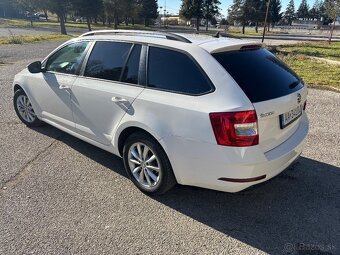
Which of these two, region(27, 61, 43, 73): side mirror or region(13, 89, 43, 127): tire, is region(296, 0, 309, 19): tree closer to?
region(13, 89, 43, 127): tire

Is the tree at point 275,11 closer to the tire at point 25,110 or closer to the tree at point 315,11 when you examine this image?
the tree at point 315,11

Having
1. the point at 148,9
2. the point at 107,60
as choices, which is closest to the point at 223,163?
the point at 107,60

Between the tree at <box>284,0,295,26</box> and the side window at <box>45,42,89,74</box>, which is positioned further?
the tree at <box>284,0,295,26</box>

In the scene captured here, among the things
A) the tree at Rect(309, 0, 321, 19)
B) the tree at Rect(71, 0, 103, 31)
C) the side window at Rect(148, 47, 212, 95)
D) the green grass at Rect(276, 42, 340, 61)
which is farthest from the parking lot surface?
the tree at Rect(309, 0, 321, 19)

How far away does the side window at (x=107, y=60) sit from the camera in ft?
12.0

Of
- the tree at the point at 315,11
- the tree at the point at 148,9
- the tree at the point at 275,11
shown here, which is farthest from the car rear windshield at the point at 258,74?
the tree at the point at 315,11

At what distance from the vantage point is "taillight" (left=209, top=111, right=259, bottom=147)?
2717 millimetres

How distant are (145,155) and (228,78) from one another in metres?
1.23

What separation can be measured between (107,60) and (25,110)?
94.1 inches

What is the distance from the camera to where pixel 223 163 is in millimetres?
2801

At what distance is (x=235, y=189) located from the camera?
292cm

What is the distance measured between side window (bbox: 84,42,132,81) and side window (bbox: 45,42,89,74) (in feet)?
0.80

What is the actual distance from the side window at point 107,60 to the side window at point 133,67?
Result: 0.08 m

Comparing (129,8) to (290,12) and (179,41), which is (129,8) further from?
(290,12)
